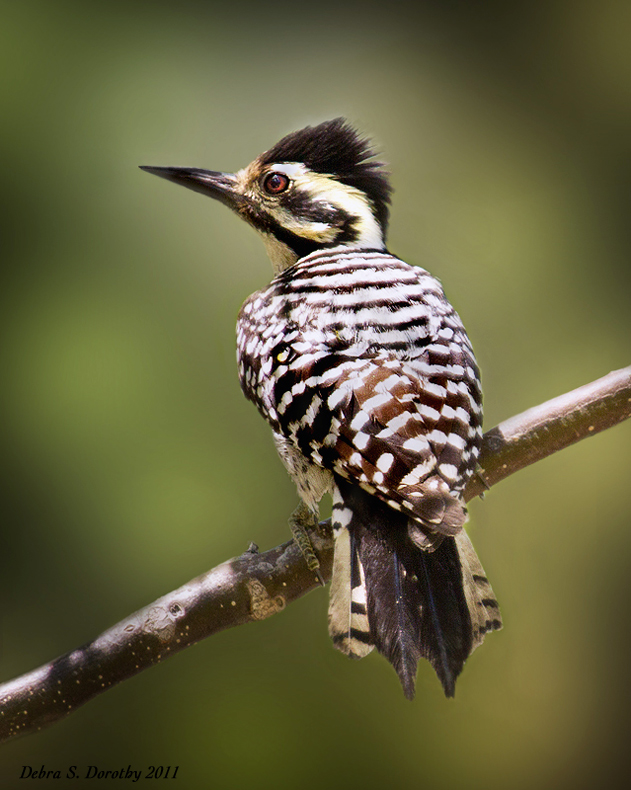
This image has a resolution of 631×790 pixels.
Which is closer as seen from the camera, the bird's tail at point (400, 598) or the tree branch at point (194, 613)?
the bird's tail at point (400, 598)

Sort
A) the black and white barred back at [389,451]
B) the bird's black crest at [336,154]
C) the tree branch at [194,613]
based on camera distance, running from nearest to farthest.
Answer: the black and white barred back at [389,451]
the tree branch at [194,613]
the bird's black crest at [336,154]

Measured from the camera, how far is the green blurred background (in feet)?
4.26

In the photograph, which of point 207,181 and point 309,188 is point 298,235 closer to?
point 309,188

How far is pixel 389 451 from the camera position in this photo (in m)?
0.89

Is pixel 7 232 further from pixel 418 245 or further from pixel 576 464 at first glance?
pixel 576 464

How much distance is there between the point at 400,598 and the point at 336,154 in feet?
2.89

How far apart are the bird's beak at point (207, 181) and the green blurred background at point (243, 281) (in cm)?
7

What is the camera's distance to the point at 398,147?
137 centimetres

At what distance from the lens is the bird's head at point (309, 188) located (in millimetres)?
1299

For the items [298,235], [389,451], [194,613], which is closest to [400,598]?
[389,451]

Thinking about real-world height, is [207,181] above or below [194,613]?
above

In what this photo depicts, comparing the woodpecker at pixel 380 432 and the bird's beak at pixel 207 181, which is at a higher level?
the bird's beak at pixel 207 181

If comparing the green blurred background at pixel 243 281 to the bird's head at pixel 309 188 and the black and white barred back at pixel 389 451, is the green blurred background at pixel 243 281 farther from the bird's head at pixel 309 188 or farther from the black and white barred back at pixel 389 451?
the black and white barred back at pixel 389 451

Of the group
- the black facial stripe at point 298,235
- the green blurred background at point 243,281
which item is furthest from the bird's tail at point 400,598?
the black facial stripe at point 298,235
